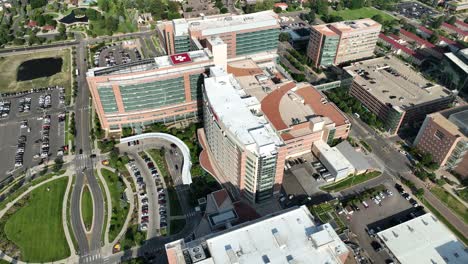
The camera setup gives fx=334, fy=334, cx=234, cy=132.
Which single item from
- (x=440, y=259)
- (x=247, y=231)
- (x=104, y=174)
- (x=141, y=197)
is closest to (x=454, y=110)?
(x=440, y=259)

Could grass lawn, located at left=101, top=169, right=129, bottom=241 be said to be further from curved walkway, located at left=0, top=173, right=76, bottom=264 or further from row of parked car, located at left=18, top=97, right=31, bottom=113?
row of parked car, located at left=18, top=97, right=31, bottom=113

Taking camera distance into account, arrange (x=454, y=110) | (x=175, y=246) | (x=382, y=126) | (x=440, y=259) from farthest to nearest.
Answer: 1. (x=382, y=126)
2. (x=454, y=110)
3. (x=440, y=259)
4. (x=175, y=246)

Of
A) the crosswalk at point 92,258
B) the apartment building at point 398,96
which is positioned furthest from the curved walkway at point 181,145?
the apartment building at point 398,96

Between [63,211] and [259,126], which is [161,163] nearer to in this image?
[63,211]

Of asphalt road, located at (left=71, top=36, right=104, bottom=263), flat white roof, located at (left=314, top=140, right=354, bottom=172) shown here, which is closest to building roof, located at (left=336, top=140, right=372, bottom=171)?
flat white roof, located at (left=314, top=140, right=354, bottom=172)

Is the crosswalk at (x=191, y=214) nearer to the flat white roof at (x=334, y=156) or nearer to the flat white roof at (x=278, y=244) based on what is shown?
the flat white roof at (x=278, y=244)

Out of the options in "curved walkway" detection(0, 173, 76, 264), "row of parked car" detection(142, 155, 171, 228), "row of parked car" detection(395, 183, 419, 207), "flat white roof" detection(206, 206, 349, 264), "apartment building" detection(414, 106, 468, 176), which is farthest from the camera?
"apartment building" detection(414, 106, 468, 176)

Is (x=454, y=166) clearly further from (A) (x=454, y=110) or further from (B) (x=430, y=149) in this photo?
(A) (x=454, y=110)
